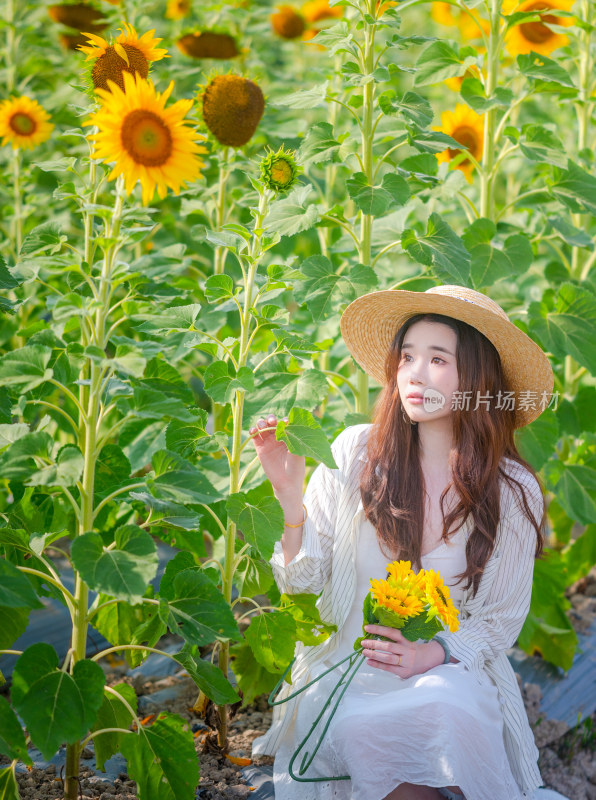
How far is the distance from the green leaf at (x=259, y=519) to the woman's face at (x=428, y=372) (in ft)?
1.26

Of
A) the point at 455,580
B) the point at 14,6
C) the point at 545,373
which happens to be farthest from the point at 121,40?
the point at 14,6

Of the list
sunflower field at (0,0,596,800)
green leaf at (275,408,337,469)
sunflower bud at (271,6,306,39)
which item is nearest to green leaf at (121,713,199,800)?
sunflower field at (0,0,596,800)

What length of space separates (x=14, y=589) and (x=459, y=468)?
0.97 metres

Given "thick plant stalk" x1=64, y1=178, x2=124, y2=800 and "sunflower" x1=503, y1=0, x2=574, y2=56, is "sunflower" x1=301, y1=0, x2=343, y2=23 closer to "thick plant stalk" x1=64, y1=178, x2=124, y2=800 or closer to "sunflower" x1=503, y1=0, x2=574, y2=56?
"sunflower" x1=503, y1=0, x2=574, y2=56

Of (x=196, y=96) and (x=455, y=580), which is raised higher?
(x=196, y=96)

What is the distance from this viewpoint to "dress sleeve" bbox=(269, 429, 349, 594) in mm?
1952

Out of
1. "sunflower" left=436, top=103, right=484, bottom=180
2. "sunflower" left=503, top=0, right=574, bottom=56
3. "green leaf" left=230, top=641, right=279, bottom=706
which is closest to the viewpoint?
"green leaf" left=230, top=641, right=279, bottom=706

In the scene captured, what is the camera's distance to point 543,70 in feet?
7.96

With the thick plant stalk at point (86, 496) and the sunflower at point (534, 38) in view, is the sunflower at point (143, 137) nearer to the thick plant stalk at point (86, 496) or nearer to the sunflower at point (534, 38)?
the thick plant stalk at point (86, 496)

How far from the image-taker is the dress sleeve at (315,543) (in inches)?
76.9

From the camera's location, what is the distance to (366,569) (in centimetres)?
199

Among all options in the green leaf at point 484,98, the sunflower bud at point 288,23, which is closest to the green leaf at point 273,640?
the green leaf at point 484,98

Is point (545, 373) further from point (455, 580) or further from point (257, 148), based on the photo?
point (257, 148)

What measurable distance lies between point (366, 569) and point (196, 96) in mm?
1327
